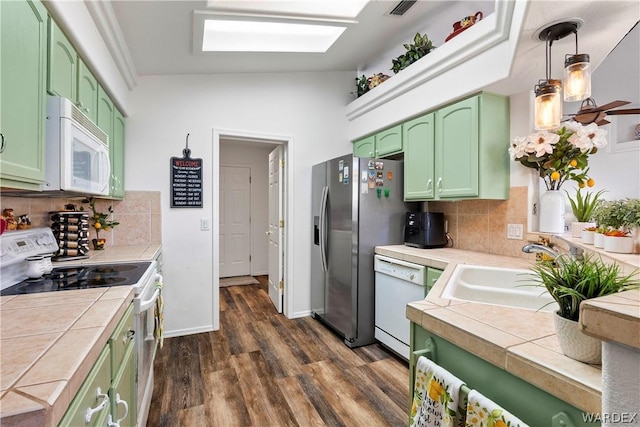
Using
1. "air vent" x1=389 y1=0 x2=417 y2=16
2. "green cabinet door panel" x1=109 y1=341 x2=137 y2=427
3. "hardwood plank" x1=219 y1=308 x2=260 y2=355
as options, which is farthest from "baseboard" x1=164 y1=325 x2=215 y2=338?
"air vent" x1=389 y1=0 x2=417 y2=16

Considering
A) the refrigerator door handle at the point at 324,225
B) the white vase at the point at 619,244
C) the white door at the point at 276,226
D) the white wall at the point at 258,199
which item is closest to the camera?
the white vase at the point at 619,244

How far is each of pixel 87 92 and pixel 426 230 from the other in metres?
2.53

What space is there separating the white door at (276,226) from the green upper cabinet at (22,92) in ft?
7.52

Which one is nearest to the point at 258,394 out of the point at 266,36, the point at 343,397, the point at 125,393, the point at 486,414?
the point at 343,397

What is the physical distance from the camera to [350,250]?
270 centimetres

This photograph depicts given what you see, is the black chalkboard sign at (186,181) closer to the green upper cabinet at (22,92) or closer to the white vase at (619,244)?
the green upper cabinet at (22,92)

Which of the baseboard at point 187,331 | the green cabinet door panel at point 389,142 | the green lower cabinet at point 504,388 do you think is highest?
the green cabinet door panel at point 389,142

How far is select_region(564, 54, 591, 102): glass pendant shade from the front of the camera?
1.38 meters

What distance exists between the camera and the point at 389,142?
299cm

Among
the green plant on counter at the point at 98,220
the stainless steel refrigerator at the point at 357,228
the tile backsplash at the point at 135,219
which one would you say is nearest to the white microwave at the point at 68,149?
the green plant on counter at the point at 98,220

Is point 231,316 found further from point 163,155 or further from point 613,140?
point 613,140

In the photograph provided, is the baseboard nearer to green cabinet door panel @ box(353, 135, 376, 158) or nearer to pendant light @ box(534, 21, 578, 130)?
green cabinet door panel @ box(353, 135, 376, 158)

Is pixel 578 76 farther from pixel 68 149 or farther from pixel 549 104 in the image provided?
pixel 68 149

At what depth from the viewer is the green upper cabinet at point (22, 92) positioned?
971 millimetres
